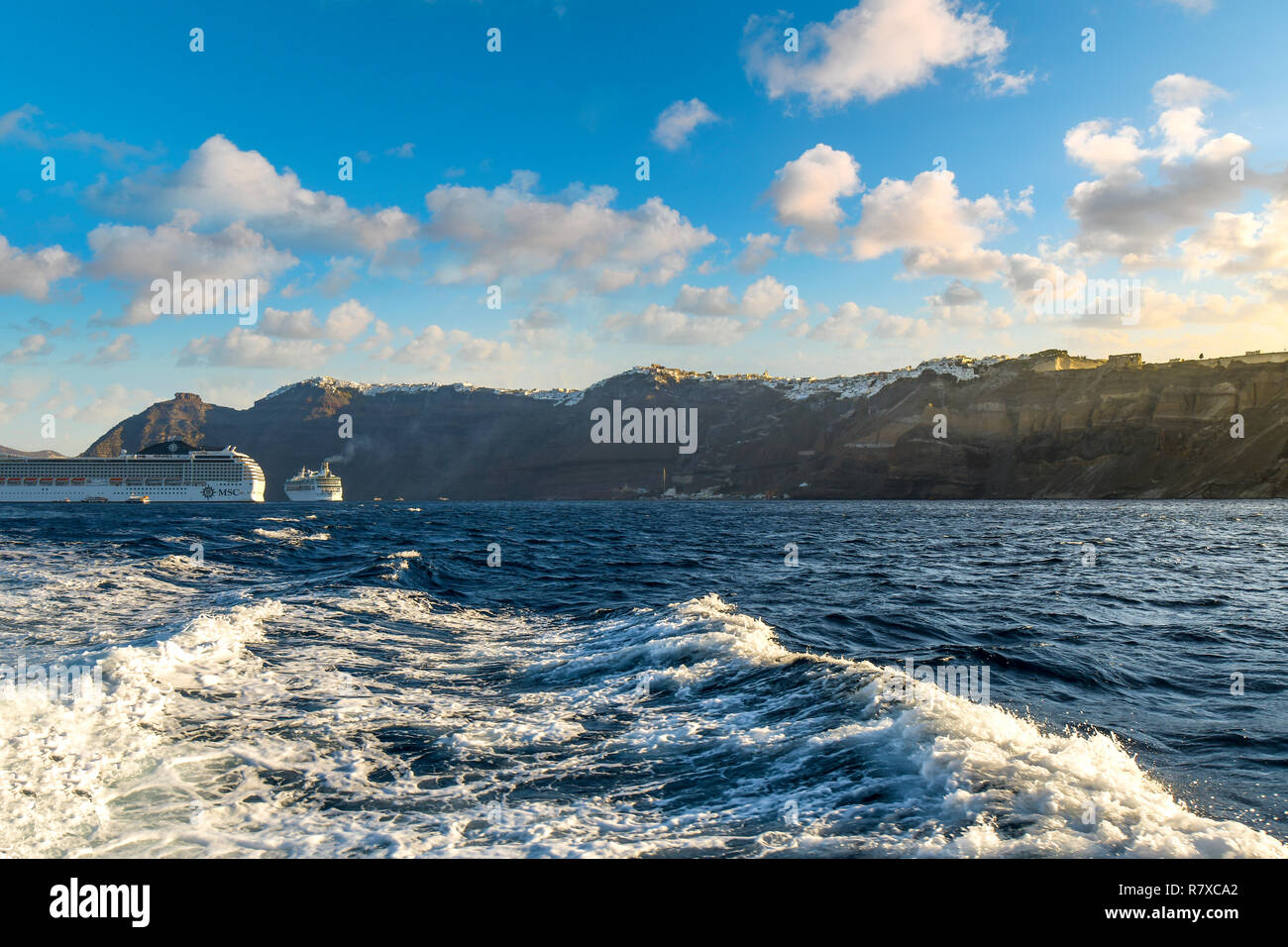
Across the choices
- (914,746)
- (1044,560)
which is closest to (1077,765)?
(914,746)

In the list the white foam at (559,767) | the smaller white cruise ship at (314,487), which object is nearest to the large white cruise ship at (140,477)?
the smaller white cruise ship at (314,487)

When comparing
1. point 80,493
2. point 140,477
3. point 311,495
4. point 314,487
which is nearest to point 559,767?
point 140,477

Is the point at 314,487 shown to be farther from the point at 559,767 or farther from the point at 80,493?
the point at 559,767
